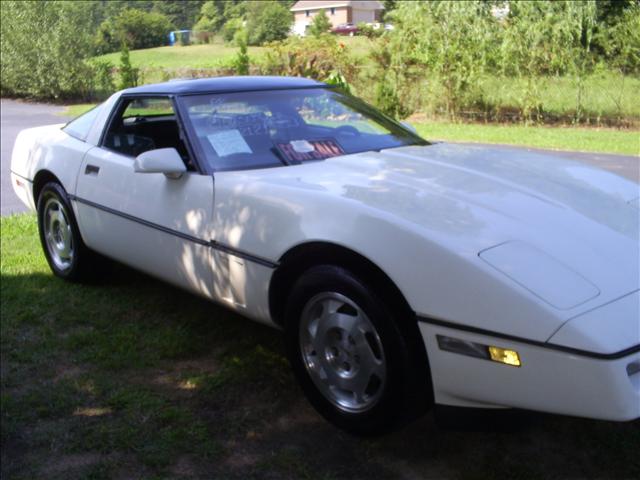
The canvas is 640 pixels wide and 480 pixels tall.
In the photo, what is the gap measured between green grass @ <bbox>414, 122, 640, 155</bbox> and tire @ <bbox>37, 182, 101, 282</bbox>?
4.31 m

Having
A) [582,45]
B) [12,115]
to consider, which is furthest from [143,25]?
[582,45]

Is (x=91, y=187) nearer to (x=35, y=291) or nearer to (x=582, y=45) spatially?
(x=35, y=291)

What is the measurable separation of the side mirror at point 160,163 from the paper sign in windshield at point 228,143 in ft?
0.70

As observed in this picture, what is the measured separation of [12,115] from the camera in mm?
21812

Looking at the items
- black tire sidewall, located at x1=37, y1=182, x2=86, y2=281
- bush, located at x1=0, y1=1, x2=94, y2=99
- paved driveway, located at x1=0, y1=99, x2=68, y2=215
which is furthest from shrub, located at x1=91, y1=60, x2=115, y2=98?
black tire sidewall, located at x1=37, y1=182, x2=86, y2=281

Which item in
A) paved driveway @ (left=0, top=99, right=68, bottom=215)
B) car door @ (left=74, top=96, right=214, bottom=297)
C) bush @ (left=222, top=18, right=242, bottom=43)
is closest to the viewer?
car door @ (left=74, top=96, right=214, bottom=297)

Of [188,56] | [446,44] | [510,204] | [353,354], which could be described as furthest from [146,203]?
[188,56]

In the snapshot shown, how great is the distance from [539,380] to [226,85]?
8.66 feet

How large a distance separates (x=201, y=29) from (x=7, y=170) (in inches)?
228

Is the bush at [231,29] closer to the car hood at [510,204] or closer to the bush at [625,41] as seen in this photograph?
the bush at [625,41]

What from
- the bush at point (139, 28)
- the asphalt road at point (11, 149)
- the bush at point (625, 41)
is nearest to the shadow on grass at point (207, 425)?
the bush at point (625, 41)

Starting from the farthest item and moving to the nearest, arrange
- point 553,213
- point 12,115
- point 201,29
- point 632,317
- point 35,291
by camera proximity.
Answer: point 12,115 < point 201,29 < point 35,291 < point 553,213 < point 632,317

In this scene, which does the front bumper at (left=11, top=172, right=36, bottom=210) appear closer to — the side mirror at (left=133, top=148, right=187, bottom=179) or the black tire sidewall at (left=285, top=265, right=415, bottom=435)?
the side mirror at (left=133, top=148, right=187, bottom=179)

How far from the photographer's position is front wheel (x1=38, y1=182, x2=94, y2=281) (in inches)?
182
